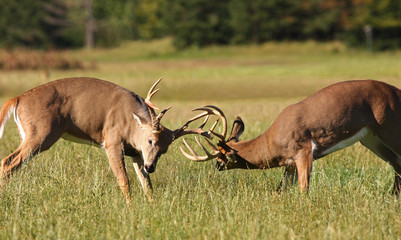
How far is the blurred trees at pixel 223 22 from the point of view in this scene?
47.8 m

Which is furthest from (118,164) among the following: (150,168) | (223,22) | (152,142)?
(223,22)

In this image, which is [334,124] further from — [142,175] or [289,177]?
[142,175]

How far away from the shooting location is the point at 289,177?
7.78m

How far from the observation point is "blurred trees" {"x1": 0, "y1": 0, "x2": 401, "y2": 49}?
47.8m

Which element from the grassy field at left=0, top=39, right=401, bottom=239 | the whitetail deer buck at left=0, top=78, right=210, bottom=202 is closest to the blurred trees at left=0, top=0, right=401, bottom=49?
the grassy field at left=0, top=39, right=401, bottom=239

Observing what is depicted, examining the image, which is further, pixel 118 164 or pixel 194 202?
pixel 118 164

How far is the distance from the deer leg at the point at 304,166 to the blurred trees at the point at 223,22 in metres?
40.6

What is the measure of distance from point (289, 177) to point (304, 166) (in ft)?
1.78

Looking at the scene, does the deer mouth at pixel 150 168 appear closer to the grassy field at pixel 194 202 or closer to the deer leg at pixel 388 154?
the grassy field at pixel 194 202

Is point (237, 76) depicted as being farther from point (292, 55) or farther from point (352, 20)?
point (352, 20)

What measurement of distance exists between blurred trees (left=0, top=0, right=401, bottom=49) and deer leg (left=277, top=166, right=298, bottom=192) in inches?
1585

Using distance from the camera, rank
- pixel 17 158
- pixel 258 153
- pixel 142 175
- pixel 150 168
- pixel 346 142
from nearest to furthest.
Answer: pixel 150 168 → pixel 346 142 → pixel 17 158 → pixel 258 153 → pixel 142 175

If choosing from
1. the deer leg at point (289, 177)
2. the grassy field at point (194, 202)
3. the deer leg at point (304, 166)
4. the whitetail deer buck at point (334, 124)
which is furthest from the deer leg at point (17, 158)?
the deer leg at point (304, 166)

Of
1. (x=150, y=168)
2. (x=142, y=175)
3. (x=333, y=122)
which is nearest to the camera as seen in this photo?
(x=150, y=168)
